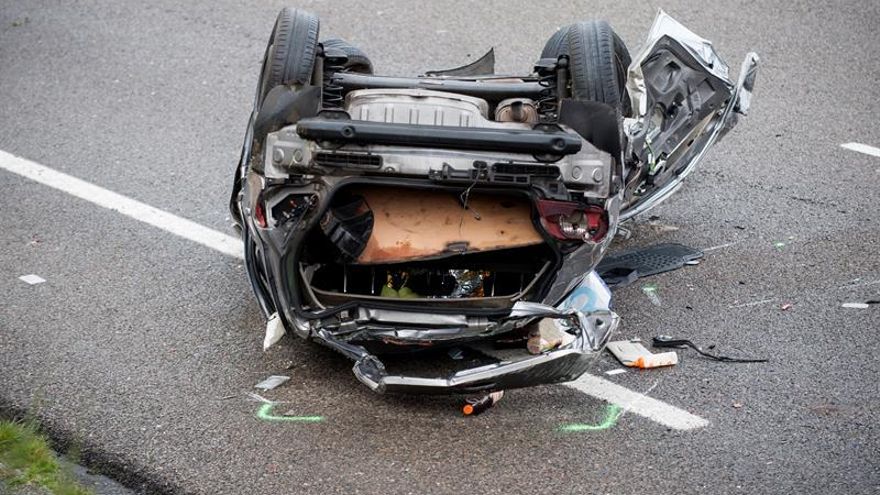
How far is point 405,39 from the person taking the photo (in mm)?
10930

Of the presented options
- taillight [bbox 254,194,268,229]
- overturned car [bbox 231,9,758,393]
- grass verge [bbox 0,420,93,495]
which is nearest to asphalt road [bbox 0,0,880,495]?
grass verge [bbox 0,420,93,495]

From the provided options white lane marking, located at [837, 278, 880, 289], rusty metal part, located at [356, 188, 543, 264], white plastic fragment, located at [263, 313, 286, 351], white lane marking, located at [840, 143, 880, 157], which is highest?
rusty metal part, located at [356, 188, 543, 264]

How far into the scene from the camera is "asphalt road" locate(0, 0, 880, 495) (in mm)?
5430

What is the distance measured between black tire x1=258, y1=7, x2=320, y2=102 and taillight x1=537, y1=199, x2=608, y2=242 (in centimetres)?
141

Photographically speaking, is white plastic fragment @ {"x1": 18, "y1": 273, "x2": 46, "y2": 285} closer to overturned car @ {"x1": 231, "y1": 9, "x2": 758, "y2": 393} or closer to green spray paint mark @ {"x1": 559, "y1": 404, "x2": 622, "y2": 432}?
overturned car @ {"x1": 231, "y1": 9, "x2": 758, "y2": 393}

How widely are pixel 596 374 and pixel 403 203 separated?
1.22 m

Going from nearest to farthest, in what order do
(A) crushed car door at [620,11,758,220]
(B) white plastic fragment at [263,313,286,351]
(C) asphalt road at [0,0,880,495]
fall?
(C) asphalt road at [0,0,880,495] < (B) white plastic fragment at [263,313,286,351] < (A) crushed car door at [620,11,758,220]

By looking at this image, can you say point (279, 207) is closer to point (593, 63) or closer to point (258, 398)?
Result: point (258, 398)

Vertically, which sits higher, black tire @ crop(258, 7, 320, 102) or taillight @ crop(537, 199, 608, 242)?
black tire @ crop(258, 7, 320, 102)

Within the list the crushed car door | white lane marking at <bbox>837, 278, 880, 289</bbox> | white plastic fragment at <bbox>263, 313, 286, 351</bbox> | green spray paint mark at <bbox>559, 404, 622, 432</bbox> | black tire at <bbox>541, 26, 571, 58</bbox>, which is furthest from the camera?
the crushed car door

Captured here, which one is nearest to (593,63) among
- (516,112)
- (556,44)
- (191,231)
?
(516,112)

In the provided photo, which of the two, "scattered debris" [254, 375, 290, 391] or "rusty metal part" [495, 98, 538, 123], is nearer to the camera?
"scattered debris" [254, 375, 290, 391]

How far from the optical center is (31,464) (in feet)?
17.4

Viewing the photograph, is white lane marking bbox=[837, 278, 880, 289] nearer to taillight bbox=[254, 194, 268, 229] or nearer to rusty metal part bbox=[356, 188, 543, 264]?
rusty metal part bbox=[356, 188, 543, 264]
